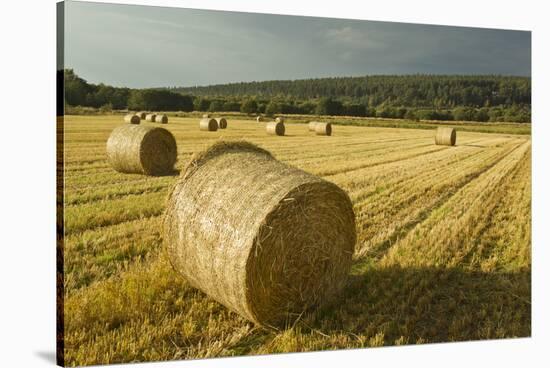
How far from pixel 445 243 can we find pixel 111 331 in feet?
11.4

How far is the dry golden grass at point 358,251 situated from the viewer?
4.18 m

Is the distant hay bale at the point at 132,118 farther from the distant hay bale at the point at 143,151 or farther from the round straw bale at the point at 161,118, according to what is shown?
the distant hay bale at the point at 143,151

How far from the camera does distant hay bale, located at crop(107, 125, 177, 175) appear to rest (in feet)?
19.2

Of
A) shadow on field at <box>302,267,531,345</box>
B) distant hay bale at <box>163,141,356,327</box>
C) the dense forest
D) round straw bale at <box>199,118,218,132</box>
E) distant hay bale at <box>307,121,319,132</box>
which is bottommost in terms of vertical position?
shadow on field at <box>302,267,531,345</box>

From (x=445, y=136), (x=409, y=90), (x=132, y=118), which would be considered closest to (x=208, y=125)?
(x=132, y=118)

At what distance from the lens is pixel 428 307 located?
16.5 ft

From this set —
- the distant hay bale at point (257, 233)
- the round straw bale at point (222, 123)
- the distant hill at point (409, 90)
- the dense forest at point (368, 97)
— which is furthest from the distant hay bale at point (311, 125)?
the distant hay bale at point (257, 233)

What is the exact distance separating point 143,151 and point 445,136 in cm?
349

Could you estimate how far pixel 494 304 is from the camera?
5449 millimetres

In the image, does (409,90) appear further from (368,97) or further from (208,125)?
(208,125)

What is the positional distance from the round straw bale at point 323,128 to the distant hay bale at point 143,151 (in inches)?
61.9

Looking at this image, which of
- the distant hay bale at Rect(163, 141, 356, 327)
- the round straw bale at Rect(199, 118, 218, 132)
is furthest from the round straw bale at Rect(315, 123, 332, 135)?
the distant hay bale at Rect(163, 141, 356, 327)

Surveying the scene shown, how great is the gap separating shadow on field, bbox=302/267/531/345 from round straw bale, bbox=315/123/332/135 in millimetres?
1751

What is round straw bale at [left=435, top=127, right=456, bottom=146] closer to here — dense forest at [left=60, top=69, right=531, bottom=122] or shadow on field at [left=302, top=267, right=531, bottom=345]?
dense forest at [left=60, top=69, right=531, bottom=122]
